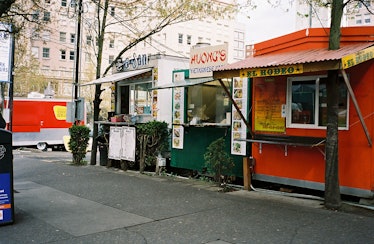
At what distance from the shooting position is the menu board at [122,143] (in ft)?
42.1

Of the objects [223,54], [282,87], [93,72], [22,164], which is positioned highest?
[93,72]

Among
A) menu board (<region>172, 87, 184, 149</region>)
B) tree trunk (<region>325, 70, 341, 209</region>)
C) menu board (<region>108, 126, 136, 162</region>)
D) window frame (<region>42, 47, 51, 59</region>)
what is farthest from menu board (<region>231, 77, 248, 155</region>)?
window frame (<region>42, 47, 51, 59</region>)

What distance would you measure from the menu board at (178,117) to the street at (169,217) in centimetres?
216

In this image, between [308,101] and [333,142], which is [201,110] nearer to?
[308,101]

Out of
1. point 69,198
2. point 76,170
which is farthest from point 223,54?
point 76,170

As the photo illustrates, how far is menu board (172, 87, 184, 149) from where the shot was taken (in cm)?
1207

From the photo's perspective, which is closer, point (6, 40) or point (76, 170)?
point (6, 40)

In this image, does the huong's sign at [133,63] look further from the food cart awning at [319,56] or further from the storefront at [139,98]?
the food cart awning at [319,56]

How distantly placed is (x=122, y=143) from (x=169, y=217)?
22.1ft

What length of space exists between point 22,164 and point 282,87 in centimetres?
1036

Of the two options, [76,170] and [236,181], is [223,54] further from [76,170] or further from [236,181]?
[76,170]

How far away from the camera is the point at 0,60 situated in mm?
9703

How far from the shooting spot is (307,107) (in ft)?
28.8

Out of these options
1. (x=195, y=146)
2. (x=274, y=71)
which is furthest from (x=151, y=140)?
(x=274, y=71)
